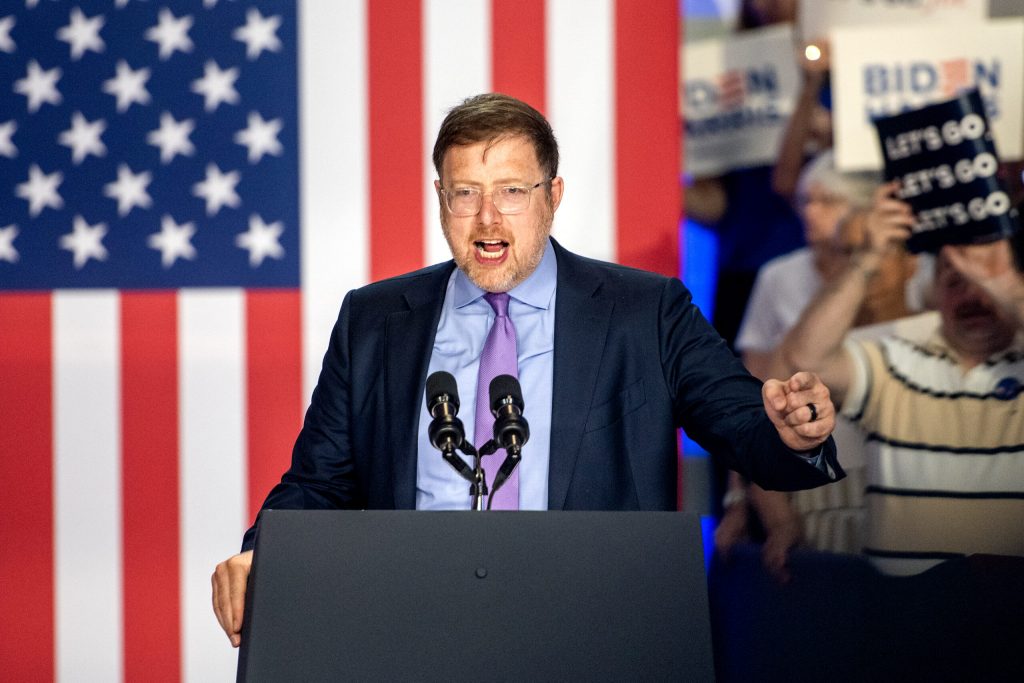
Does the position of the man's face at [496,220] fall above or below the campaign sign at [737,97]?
below

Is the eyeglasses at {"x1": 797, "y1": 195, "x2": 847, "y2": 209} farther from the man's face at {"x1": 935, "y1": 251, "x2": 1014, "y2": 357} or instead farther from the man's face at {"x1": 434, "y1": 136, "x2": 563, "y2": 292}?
the man's face at {"x1": 434, "y1": 136, "x2": 563, "y2": 292}

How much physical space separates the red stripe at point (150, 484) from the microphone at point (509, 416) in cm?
198

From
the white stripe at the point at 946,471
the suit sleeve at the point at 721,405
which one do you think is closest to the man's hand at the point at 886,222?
the white stripe at the point at 946,471

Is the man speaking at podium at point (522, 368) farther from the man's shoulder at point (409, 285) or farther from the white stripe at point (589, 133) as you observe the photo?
the white stripe at point (589, 133)

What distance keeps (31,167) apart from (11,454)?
78 cm

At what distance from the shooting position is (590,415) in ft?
5.63

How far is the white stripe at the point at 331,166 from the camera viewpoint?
3102 mm

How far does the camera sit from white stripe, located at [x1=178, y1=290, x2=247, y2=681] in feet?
10.2

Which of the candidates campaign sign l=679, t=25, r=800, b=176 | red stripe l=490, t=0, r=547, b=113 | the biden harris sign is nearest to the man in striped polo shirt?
the biden harris sign

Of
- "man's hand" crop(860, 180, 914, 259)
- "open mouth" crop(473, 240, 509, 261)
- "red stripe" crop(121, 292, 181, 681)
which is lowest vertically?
"red stripe" crop(121, 292, 181, 681)

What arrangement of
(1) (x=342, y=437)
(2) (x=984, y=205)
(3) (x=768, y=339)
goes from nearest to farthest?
(1) (x=342, y=437) < (2) (x=984, y=205) < (3) (x=768, y=339)

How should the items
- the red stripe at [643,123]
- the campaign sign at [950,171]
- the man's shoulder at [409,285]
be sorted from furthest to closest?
the red stripe at [643,123] → the campaign sign at [950,171] → the man's shoulder at [409,285]

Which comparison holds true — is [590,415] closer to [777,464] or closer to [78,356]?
[777,464]

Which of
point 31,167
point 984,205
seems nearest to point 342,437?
point 984,205
